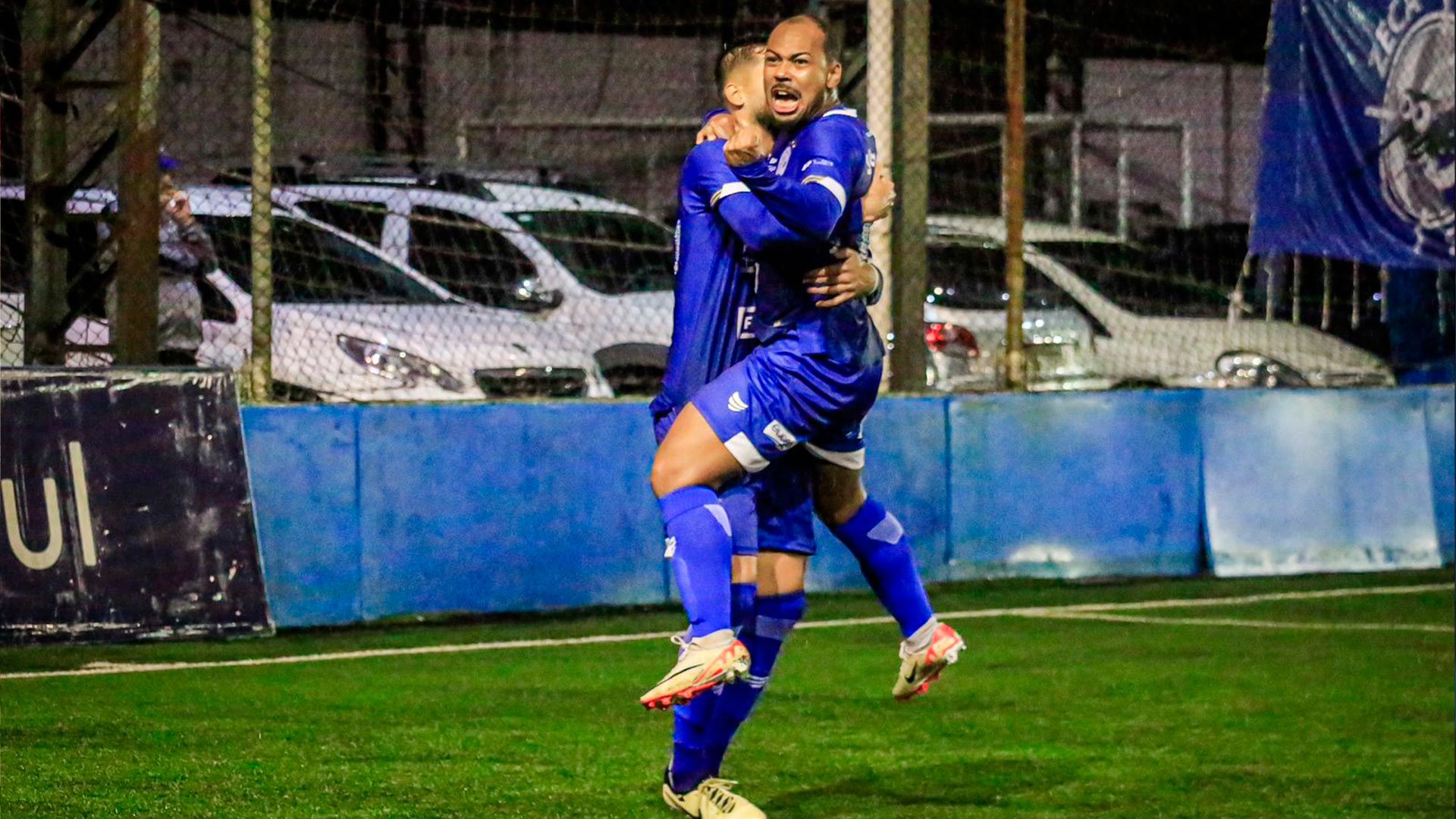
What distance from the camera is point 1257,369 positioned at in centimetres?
1509

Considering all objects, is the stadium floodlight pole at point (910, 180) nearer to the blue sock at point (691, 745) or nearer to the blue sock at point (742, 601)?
the blue sock at point (742, 601)

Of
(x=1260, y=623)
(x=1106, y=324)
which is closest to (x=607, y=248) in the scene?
(x=1106, y=324)

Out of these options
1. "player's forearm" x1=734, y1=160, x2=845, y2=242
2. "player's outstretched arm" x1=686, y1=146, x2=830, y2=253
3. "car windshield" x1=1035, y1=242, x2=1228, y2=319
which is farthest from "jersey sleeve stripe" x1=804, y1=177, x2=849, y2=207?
"car windshield" x1=1035, y1=242, x2=1228, y2=319

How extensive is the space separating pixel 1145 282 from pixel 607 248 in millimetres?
4044

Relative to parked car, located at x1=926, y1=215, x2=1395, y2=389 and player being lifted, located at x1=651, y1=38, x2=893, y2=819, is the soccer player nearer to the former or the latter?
player being lifted, located at x1=651, y1=38, x2=893, y2=819

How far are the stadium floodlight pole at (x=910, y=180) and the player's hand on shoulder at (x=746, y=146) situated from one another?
5534 millimetres

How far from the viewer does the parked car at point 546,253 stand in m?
12.0

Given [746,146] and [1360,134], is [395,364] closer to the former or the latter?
[1360,134]

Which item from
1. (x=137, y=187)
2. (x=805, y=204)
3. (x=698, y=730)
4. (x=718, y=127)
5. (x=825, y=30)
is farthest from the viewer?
(x=137, y=187)

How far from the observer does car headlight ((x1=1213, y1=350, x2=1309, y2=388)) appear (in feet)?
48.9

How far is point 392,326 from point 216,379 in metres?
3.02

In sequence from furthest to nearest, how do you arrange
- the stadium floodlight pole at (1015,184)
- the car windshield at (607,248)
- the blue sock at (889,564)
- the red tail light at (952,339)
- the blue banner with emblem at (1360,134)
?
the red tail light at (952,339)
the car windshield at (607,248)
the blue banner with emblem at (1360,134)
the stadium floodlight pole at (1015,184)
the blue sock at (889,564)

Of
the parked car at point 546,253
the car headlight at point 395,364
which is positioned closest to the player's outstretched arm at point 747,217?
the car headlight at point 395,364

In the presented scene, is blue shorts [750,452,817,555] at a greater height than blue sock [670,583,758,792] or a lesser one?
greater
